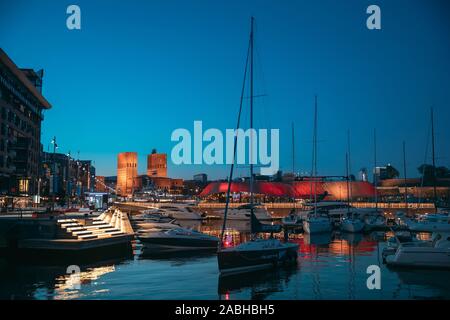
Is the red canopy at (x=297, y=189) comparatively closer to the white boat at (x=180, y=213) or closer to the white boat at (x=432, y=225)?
the white boat at (x=180, y=213)

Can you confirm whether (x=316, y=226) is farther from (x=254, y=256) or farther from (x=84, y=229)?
(x=254, y=256)

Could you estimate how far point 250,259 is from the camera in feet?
98.9

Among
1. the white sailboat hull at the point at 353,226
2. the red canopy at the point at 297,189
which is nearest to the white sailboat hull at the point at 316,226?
the white sailboat hull at the point at 353,226

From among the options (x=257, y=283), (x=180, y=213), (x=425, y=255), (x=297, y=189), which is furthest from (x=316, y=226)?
(x=297, y=189)

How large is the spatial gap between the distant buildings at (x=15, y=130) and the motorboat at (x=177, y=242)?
4600 cm

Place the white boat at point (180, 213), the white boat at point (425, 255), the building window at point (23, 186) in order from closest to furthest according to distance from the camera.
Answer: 1. the white boat at point (425, 255)
2. the building window at point (23, 186)
3. the white boat at point (180, 213)

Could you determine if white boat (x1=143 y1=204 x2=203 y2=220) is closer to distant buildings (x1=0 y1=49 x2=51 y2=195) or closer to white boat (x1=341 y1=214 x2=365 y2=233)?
distant buildings (x1=0 y1=49 x2=51 y2=195)

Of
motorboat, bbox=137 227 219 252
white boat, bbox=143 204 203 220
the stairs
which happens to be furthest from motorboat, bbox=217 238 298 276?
white boat, bbox=143 204 203 220

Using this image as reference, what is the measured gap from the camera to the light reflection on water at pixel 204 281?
23688 millimetres

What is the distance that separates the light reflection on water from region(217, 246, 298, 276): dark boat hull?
0.65 m

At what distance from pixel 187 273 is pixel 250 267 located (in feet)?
13.5

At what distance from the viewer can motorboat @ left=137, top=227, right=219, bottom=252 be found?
42750mm
